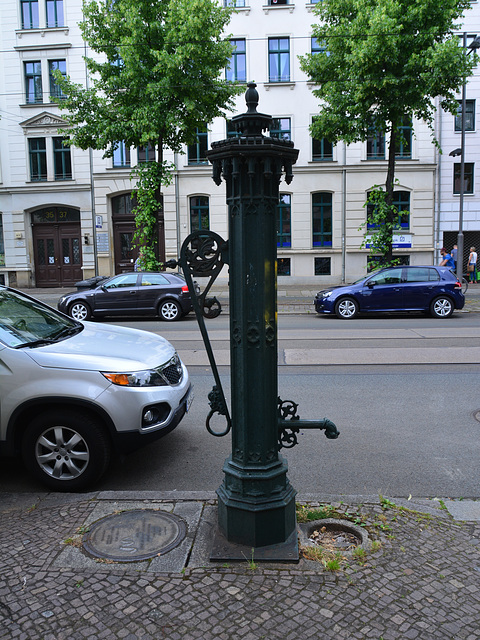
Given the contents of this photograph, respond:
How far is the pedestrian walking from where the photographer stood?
24766 millimetres

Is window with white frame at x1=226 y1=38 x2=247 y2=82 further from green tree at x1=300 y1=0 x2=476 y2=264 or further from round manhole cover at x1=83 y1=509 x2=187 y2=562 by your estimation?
round manhole cover at x1=83 y1=509 x2=187 y2=562

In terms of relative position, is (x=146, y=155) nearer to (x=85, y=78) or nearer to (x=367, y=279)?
(x=85, y=78)

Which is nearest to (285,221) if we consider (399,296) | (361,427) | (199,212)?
(199,212)

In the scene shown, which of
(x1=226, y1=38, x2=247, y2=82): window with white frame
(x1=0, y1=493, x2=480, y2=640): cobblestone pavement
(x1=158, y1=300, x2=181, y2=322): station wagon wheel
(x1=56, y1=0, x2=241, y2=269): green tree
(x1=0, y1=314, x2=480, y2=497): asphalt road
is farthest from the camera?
(x1=226, y1=38, x2=247, y2=82): window with white frame

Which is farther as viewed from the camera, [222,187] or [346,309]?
[222,187]

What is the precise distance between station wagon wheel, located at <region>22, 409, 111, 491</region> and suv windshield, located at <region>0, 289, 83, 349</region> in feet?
2.30

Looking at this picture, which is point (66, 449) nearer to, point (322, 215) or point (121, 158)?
point (322, 215)

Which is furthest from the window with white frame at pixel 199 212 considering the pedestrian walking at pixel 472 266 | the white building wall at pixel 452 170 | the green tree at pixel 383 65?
A: the pedestrian walking at pixel 472 266

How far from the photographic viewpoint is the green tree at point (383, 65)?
666 inches

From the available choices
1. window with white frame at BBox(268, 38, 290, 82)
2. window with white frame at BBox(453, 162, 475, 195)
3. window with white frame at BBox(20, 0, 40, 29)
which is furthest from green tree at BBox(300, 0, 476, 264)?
window with white frame at BBox(20, 0, 40, 29)

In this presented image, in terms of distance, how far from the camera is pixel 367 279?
15.8 meters

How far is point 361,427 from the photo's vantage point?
594cm

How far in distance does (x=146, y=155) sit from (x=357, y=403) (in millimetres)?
22856

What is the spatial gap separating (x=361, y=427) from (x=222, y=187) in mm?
21854
